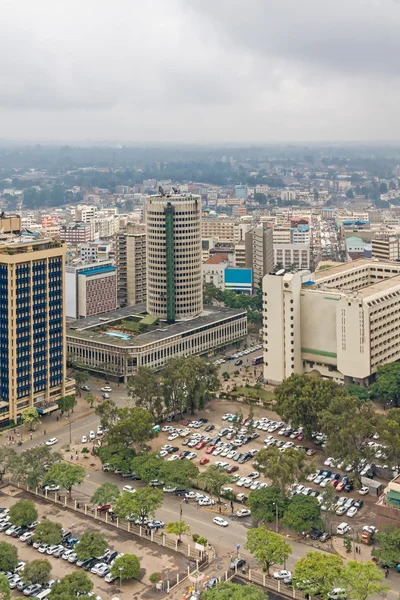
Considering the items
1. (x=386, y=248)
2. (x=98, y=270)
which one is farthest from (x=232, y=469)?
(x=386, y=248)

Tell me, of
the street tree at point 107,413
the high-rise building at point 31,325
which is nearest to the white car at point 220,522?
the street tree at point 107,413

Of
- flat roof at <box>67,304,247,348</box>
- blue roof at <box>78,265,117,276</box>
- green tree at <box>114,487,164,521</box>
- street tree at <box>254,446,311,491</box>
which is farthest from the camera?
blue roof at <box>78,265,117,276</box>

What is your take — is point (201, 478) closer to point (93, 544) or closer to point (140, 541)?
point (140, 541)

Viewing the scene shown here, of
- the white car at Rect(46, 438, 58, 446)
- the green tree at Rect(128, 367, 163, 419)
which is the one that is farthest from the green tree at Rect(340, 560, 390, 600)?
the white car at Rect(46, 438, 58, 446)

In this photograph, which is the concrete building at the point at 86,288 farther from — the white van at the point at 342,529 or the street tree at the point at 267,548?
the street tree at the point at 267,548

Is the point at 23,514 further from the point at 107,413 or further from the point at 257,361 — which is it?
the point at 257,361

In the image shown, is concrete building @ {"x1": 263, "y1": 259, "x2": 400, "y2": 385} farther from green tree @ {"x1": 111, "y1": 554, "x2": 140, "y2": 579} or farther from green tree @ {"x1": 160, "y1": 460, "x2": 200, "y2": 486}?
green tree @ {"x1": 111, "y1": 554, "x2": 140, "y2": 579}

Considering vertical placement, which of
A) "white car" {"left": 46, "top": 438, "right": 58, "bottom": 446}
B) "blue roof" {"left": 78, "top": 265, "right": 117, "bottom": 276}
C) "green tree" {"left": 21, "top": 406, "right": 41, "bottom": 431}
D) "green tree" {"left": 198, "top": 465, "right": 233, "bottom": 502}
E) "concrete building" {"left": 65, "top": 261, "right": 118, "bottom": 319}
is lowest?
"white car" {"left": 46, "top": 438, "right": 58, "bottom": 446}
